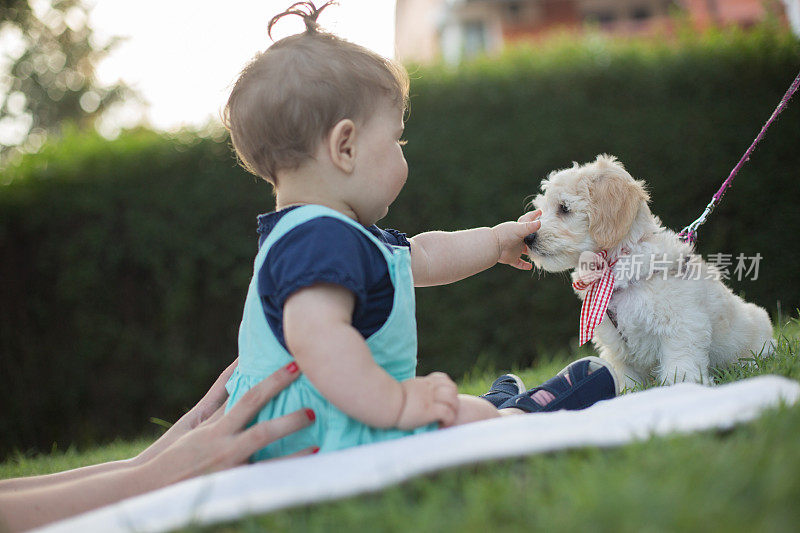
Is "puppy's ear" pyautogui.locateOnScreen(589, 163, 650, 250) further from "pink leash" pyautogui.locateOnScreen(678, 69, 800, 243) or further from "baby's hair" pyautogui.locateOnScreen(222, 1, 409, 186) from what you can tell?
"baby's hair" pyautogui.locateOnScreen(222, 1, 409, 186)

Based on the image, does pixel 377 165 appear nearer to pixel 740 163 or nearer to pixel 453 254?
pixel 453 254

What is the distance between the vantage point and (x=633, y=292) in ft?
9.70

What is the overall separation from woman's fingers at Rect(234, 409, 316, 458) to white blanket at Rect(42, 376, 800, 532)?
12 centimetres

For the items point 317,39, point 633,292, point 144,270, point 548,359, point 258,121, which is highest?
point 317,39

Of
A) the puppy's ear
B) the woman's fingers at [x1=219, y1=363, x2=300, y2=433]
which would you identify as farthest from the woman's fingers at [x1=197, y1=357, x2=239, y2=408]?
the puppy's ear

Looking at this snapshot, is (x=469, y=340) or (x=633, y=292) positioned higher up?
(x=633, y=292)

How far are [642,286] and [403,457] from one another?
1.84 meters

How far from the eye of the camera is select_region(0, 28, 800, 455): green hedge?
5750mm

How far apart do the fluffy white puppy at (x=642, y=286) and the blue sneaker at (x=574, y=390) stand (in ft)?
1.28

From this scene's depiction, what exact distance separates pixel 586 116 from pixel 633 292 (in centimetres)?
336

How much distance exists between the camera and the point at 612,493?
48.0 inches

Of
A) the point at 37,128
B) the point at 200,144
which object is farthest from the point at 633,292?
the point at 37,128

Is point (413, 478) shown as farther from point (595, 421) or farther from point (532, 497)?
point (595, 421)

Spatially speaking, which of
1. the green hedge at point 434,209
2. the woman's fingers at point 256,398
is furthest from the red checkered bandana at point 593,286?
the green hedge at point 434,209
